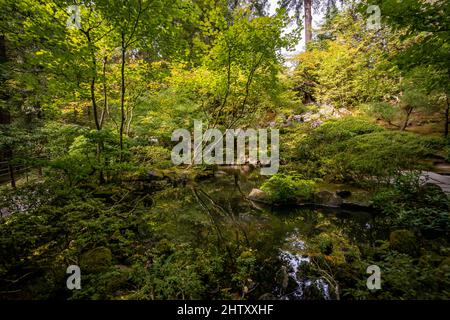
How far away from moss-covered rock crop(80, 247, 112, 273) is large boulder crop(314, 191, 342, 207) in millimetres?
5505

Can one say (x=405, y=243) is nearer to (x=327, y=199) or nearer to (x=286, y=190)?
(x=327, y=199)

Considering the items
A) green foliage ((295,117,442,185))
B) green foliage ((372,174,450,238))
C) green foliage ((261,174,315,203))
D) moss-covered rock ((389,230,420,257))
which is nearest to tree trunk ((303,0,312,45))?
green foliage ((295,117,442,185))

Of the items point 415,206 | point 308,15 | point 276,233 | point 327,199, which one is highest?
point 308,15

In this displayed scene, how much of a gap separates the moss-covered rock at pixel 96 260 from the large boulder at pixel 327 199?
5.50m

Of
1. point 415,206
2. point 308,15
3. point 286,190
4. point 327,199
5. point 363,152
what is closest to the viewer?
point 415,206

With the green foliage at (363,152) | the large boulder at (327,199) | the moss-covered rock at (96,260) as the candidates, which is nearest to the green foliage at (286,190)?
the large boulder at (327,199)

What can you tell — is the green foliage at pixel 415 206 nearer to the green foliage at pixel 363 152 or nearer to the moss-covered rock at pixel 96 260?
the green foliage at pixel 363 152

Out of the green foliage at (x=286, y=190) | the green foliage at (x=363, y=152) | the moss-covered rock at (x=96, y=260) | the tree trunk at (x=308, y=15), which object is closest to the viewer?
the moss-covered rock at (x=96, y=260)

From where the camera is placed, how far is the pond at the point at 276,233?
3.02 m

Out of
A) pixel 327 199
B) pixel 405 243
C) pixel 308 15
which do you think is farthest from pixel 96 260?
pixel 308 15

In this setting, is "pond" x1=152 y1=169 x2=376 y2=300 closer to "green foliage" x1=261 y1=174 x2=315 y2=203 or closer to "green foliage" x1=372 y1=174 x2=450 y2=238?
"green foliage" x1=261 y1=174 x2=315 y2=203

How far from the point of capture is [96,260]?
2980mm

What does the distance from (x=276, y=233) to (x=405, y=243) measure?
220cm
